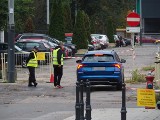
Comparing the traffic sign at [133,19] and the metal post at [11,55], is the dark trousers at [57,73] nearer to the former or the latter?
the metal post at [11,55]

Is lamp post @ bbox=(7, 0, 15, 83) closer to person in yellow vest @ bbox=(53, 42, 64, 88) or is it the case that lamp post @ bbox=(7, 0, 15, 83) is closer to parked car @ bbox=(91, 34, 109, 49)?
person in yellow vest @ bbox=(53, 42, 64, 88)

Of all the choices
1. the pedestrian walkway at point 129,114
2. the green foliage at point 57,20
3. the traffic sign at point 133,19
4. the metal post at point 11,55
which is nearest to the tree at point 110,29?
the green foliage at point 57,20

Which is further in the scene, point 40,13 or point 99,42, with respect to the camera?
point 40,13

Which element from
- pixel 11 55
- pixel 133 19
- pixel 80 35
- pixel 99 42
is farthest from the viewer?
pixel 99 42

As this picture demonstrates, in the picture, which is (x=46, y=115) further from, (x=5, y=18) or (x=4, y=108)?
(x=5, y=18)

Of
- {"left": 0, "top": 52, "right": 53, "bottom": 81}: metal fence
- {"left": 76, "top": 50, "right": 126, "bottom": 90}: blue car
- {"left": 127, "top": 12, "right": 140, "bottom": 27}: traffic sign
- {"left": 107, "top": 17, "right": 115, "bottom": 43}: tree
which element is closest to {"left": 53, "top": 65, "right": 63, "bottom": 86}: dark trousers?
{"left": 76, "top": 50, "right": 126, "bottom": 90}: blue car

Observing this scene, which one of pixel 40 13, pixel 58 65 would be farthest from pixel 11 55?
pixel 40 13

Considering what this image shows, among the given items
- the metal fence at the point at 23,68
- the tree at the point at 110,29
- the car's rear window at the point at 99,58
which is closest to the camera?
the car's rear window at the point at 99,58

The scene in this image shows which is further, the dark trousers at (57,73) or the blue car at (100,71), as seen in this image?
the dark trousers at (57,73)

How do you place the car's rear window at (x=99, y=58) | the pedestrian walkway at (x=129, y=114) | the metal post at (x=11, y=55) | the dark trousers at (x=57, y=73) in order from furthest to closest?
the metal post at (x=11, y=55)
the dark trousers at (x=57, y=73)
the car's rear window at (x=99, y=58)
the pedestrian walkway at (x=129, y=114)

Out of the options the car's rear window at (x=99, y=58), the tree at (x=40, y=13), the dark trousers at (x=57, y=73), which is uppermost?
the tree at (x=40, y=13)

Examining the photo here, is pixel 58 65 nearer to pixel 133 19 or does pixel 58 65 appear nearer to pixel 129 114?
pixel 133 19

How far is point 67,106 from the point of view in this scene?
17266mm

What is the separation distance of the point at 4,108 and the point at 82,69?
5.27 m
